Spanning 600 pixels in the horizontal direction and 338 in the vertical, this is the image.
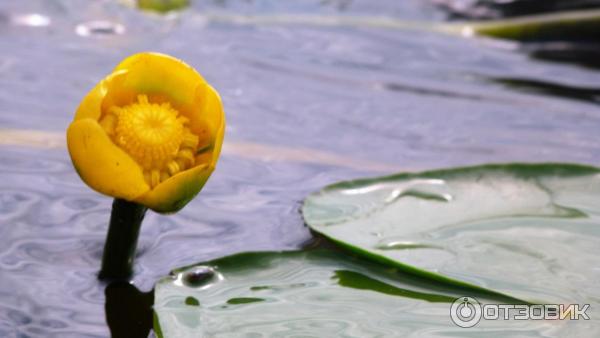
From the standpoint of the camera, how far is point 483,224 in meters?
0.87

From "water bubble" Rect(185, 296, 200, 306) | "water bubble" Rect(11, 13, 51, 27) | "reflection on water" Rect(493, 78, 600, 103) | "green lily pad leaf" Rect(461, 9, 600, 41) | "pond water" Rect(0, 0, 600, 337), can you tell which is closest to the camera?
"water bubble" Rect(185, 296, 200, 306)

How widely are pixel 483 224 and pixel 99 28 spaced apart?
1.15m

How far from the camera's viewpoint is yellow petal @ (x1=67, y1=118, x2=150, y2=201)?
24.2 inches

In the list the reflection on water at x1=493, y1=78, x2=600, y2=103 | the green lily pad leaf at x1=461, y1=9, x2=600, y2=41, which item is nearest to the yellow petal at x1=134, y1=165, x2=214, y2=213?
the reflection on water at x1=493, y1=78, x2=600, y2=103

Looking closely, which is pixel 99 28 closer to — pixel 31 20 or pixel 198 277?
pixel 31 20

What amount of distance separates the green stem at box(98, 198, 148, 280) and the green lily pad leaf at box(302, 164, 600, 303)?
19 cm

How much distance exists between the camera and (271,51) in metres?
1.76

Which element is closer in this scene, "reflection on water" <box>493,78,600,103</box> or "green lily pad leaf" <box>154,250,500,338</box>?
"green lily pad leaf" <box>154,250,500,338</box>

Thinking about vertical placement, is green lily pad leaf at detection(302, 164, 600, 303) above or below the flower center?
below

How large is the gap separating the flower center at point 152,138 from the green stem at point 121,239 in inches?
1.9

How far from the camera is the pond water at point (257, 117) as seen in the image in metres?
0.86

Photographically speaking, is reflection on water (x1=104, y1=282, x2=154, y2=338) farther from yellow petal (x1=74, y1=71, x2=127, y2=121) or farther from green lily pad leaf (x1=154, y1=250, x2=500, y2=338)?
yellow petal (x1=74, y1=71, x2=127, y2=121)

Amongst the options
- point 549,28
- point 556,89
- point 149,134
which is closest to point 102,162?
point 149,134

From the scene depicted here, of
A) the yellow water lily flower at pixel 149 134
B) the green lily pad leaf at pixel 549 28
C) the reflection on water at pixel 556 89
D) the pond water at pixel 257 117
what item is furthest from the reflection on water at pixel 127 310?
the green lily pad leaf at pixel 549 28
